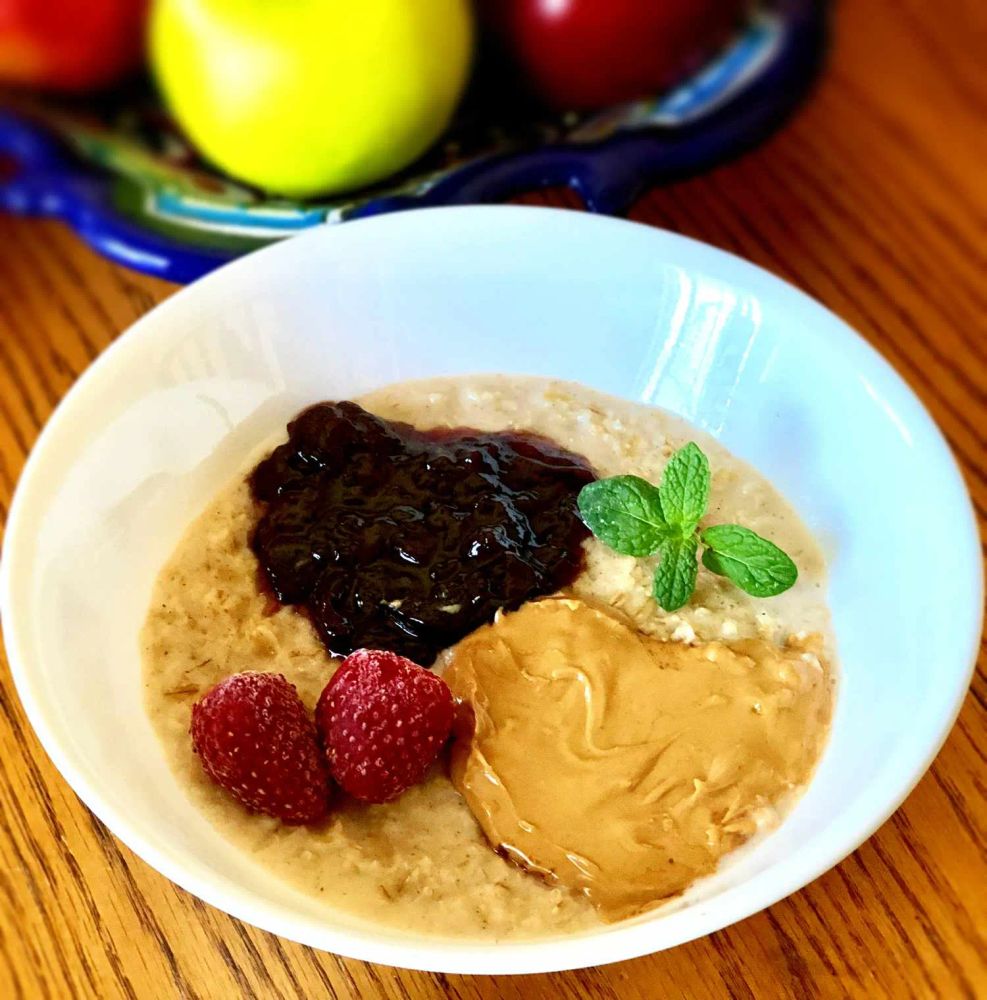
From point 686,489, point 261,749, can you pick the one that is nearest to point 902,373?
point 686,489

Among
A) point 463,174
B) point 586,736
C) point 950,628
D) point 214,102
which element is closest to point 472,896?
point 586,736

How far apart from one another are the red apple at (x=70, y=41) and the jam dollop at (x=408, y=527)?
2.17 ft

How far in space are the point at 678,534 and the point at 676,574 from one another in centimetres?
5

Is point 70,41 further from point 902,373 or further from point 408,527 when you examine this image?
point 902,373

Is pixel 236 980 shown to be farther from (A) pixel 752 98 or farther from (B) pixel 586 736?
(A) pixel 752 98

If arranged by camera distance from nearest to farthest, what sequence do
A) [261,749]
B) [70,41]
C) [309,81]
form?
1. [261,749]
2. [309,81]
3. [70,41]

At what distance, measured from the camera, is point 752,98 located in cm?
157

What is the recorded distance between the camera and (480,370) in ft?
4.64

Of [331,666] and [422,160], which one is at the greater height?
[422,160]

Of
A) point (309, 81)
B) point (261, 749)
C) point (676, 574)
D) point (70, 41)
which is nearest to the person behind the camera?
point (261, 749)

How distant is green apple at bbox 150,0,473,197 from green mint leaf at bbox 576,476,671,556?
1.96 ft

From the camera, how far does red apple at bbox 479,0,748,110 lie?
5.28ft

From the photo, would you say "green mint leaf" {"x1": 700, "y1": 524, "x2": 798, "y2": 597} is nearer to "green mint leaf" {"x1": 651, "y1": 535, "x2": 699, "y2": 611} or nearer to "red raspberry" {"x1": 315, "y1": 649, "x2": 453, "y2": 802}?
"green mint leaf" {"x1": 651, "y1": 535, "x2": 699, "y2": 611}

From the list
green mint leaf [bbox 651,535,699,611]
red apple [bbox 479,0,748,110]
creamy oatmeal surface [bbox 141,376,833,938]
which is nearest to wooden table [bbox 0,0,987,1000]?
creamy oatmeal surface [bbox 141,376,833,938]
